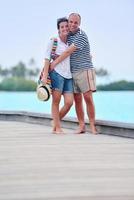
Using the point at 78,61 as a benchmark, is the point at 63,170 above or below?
below

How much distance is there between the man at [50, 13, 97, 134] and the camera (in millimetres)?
6559

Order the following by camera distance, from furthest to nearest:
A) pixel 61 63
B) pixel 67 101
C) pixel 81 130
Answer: pixel 81 130 < pixel 67 101 < pixel 61 63

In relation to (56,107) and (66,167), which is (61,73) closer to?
(56,107)

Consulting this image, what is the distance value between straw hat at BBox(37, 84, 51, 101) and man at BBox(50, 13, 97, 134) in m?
0.26

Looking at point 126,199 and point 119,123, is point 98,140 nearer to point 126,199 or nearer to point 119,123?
point 119,123

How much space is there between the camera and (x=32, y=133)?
6.98m

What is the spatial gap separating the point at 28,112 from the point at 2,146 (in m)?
→ 3.27

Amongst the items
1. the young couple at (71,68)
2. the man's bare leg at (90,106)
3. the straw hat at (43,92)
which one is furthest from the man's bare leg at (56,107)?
the man's bare leg at (90,106)

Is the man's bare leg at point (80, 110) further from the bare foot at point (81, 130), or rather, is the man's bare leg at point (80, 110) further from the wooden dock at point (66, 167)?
the wooden dock at point (66, 167)

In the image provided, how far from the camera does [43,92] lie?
6520 millimetres

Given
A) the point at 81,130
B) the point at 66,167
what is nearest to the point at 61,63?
the point at 81,130

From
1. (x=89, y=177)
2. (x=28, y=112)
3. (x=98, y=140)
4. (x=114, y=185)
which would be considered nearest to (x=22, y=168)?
(x=89, y=177)

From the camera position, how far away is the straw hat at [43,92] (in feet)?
21.3

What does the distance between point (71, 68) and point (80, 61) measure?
0.47 feet
